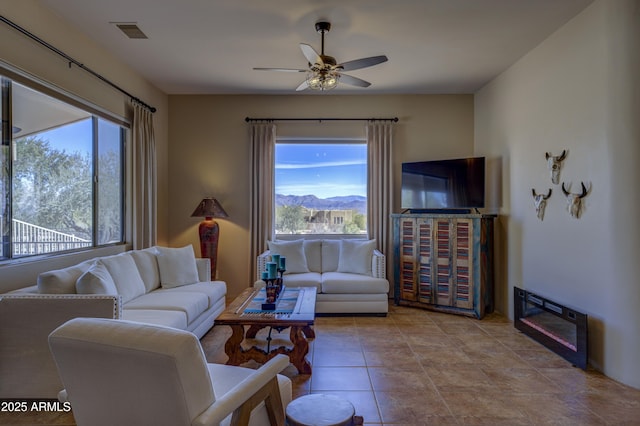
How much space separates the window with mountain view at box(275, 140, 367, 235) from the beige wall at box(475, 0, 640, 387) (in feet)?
7.28

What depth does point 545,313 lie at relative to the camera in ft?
11.5

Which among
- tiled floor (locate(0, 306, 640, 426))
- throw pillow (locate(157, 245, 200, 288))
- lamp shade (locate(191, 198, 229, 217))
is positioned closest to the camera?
tiled floor (locate(0, 306, 640, 426))

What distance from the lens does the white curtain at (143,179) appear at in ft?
14.3

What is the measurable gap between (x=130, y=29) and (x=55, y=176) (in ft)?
5.23

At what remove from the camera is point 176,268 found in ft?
12.8

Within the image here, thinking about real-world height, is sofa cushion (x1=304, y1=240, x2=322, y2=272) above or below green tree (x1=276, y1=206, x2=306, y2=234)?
below

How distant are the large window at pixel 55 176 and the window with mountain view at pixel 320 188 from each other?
2254 millimetres

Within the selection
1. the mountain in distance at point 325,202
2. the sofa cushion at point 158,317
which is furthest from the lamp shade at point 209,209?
the sofa cushion at point 158,317

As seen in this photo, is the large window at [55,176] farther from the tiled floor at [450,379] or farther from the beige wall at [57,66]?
the tiled floor at [450,379]

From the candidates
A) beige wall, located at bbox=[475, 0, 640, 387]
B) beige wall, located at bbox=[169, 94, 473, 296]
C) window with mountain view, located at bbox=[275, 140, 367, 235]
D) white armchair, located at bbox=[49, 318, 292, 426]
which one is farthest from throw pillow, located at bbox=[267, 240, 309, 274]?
white armchair, located at bbox=[49, 318, 292, 426]

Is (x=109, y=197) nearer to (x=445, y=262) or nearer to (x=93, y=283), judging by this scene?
(x=93, y=283)

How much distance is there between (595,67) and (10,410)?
5.13 metres

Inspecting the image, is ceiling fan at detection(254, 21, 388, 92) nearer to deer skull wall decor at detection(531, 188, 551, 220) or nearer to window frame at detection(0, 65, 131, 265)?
window frame at detection(0, 65, 131, 265)

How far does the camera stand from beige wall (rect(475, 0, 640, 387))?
2691 millimetres
